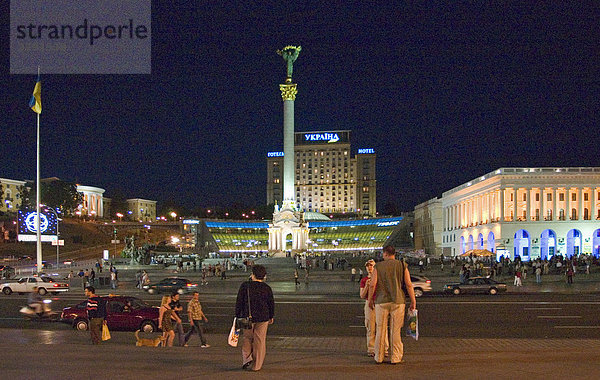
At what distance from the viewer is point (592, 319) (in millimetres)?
22875

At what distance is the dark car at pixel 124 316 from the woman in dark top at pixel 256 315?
11668 millimetres

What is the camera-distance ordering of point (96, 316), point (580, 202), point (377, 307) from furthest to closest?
1. point (580, 202)
2. point (96, 316)
3. point (377, 307)

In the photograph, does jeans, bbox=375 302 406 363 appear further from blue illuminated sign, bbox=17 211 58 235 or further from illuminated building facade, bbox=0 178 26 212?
illuminated building facade, bbox=0 178 26 212

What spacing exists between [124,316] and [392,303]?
1326cm

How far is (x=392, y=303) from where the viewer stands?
10250 millimetres

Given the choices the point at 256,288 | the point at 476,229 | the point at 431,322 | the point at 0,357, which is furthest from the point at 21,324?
the point at 476,229

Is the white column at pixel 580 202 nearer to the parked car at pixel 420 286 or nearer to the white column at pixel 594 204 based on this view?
the white column at pixel 594 204

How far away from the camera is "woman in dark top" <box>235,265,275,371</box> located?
9.74 meters

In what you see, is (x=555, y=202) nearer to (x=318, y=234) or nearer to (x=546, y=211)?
(x=546, y=211)

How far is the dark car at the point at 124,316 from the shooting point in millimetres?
20828

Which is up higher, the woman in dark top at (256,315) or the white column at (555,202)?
the white column at (555,202)

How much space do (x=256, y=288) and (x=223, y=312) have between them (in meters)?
17.1

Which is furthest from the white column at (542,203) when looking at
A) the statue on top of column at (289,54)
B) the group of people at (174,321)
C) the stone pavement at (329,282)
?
the group of people at (174,321)

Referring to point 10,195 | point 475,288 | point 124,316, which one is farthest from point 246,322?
point 10,195
